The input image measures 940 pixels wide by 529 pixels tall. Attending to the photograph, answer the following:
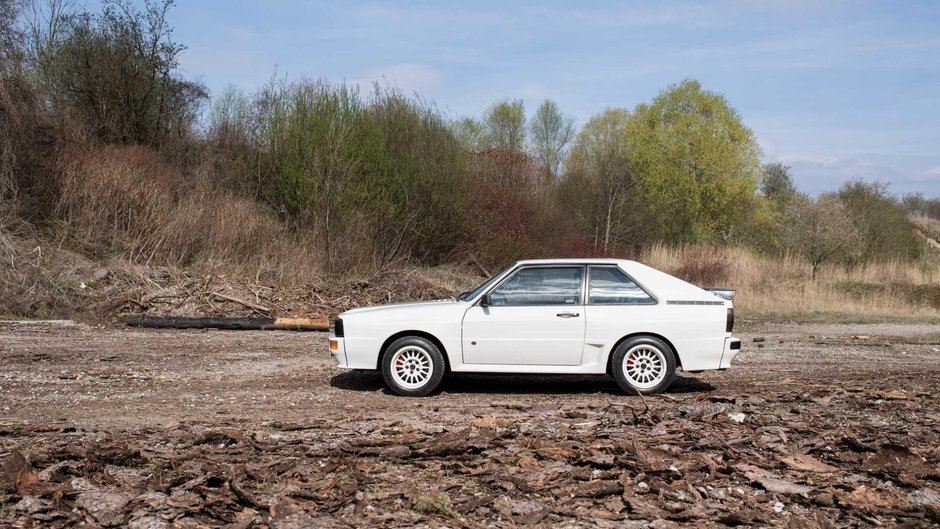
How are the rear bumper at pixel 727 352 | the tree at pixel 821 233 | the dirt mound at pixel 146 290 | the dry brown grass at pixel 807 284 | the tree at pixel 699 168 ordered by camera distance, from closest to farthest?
1. the rear bumper at pixel 727 352
2. the dirt mound at pixel 146 290
3. the dry brown grass at pixel 807 284
4. the tree at pixel 821 233
5. the tree at pixel 699 168

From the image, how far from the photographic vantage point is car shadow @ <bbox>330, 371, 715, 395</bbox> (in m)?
9.76

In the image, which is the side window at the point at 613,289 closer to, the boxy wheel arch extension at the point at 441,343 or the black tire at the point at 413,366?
the boxy wheel arch extension at the point at 441,343

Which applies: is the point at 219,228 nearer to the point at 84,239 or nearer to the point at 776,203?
the point at 84,239

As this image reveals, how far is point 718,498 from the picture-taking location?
5.56 metres

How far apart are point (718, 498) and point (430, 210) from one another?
2056 cm

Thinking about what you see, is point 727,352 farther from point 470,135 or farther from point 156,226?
point 470,135

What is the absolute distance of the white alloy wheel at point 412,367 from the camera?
30.3 feet

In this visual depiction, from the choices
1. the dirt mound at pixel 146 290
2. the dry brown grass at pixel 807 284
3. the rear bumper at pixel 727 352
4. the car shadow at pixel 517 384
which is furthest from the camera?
the dry brown grass at pixel 807 284

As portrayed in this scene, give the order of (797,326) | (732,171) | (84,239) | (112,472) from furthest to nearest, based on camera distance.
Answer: (732,171) → (84,239) → (797,326) → (112,472)

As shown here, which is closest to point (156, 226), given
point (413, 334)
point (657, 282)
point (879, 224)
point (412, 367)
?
point (413, 334)

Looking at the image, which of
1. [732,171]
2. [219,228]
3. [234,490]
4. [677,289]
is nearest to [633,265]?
[677,289]

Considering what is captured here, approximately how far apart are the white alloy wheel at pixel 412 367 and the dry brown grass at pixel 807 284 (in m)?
14.3

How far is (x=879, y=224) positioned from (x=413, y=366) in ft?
111

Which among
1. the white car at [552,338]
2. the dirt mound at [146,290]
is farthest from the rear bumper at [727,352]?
the dirt mound at [146,290]
